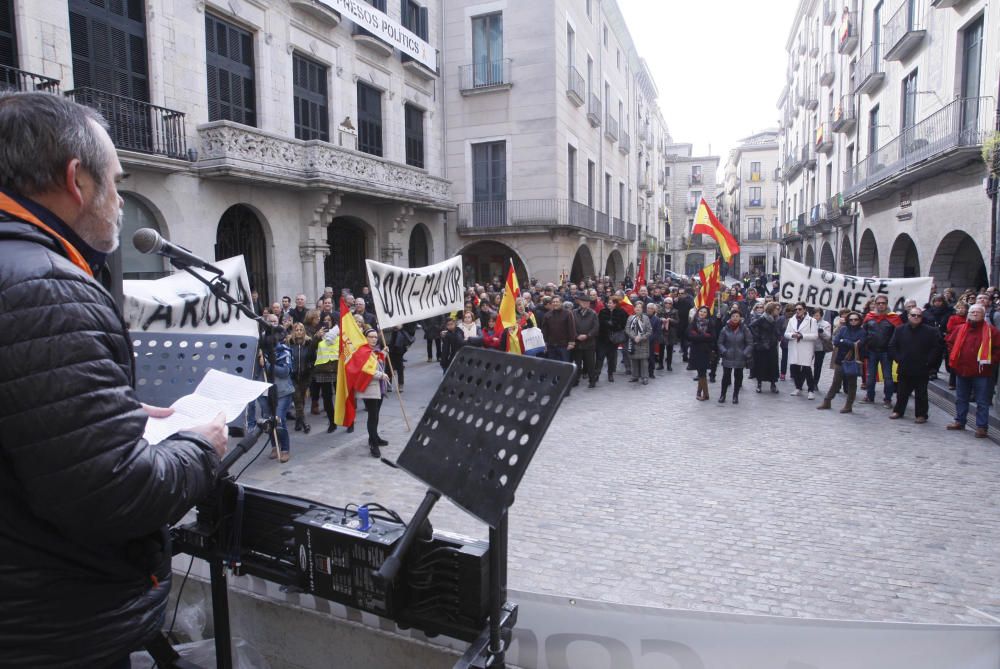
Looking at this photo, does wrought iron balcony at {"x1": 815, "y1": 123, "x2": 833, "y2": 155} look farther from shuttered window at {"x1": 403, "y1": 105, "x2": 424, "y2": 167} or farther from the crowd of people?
shuttered window at {"x1": 403, "y1": 105, "x2": 424, "y2": 167}

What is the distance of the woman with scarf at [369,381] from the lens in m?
8.05

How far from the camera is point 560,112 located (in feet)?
77.5

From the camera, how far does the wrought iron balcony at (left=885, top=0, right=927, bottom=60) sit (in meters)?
17.7

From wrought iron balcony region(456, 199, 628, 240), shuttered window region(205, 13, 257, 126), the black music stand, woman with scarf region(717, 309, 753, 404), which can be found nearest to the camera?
the black music stand

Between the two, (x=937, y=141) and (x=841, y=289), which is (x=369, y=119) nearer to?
(x=841, y=289)

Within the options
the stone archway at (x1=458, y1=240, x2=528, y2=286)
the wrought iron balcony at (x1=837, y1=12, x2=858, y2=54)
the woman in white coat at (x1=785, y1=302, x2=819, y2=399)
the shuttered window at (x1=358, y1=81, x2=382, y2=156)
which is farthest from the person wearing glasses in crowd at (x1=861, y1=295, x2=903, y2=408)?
the wrought iron balcony at (x1=837, y1=12, x2=858, y2=54)

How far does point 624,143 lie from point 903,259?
59.5 ft

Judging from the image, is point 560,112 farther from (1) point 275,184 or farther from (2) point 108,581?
(2) point 108,581

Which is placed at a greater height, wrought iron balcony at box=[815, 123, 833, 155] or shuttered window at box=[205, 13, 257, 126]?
wrought iron balcony at box=[815, 123, 833, 155]

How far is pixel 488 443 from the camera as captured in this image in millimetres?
1833

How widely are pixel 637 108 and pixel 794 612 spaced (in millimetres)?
42831

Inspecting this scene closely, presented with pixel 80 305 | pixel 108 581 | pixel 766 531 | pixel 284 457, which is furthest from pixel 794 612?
pixel 284 457

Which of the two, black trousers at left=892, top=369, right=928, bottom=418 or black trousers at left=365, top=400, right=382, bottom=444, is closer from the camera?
black trousers at left=365, top=400, right=382, bottom=444

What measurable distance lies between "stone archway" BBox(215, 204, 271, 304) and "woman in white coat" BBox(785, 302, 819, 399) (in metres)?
12.3
